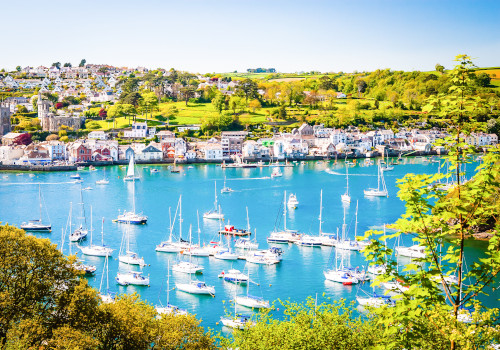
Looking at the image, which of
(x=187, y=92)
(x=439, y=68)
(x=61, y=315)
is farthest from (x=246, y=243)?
(x=439, y=68)

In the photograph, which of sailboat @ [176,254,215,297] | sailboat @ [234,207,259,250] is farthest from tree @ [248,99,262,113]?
sailboat @ [176,254,215,297]

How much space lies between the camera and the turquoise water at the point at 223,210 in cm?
1475

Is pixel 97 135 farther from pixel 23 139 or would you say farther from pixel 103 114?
pixel 103 114

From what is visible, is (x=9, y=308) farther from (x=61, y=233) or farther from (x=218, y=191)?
(x=218, y=191)

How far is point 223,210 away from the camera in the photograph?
2519cm

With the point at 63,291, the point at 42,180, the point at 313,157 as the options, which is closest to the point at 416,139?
the point at 313,157

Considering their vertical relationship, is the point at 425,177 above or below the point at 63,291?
above

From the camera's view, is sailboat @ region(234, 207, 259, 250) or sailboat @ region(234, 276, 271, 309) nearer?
sailboat @ region(234, 276, 271, 309)

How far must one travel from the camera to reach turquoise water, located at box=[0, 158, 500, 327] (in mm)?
14750

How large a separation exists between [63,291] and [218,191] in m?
22.7

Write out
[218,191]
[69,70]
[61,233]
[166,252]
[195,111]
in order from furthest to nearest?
[69,70] → [195,111] → [218,191] → [61,233] → [166,252]

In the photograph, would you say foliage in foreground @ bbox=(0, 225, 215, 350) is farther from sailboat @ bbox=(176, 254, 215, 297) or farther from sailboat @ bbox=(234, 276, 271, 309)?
sailboat @ bbox=(176, 254, 215, 297)

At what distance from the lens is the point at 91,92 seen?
222 ft

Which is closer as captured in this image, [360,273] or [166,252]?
[360,273]
